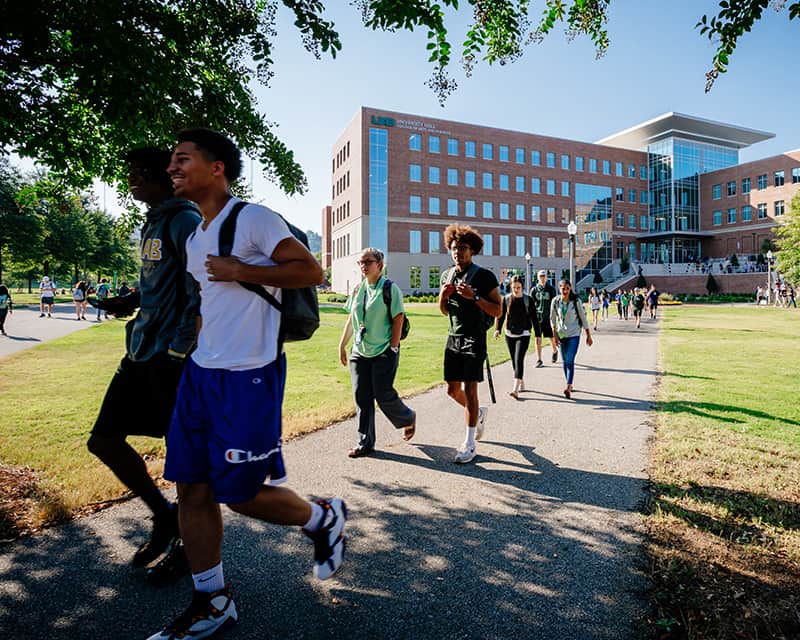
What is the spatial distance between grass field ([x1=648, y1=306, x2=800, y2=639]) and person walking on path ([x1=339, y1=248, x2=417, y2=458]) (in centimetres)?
245

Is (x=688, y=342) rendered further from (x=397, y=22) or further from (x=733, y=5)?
(x=397, y=22)

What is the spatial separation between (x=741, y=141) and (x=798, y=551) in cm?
8120

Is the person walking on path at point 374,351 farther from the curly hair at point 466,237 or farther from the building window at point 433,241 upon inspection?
the building window at point 433,241

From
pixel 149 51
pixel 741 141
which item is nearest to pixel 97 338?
pixel 149 51

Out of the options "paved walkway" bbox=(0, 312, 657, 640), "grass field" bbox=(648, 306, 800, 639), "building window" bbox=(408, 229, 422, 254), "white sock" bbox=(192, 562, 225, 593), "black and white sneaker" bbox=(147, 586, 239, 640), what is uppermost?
"building window" bbox=(408, 229, 422, 254)

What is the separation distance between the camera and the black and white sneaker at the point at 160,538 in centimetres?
288

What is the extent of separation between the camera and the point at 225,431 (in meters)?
2.16

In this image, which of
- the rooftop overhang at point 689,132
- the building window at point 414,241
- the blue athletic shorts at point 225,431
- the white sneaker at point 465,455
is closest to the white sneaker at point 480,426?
the white sneaker at point 465,455

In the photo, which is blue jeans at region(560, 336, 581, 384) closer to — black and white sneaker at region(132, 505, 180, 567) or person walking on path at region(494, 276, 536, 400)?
person walking on path at region(494, 276, 536, 400)

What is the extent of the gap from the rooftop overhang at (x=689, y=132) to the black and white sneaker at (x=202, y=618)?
7135 cm

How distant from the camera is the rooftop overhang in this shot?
62.1 meters

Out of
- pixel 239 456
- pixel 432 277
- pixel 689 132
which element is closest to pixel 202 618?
pixel 239 456

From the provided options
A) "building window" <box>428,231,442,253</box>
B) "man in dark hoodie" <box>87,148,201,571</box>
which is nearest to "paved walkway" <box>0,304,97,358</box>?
"man in dark hoodie" <box>87,148,201,571</box>

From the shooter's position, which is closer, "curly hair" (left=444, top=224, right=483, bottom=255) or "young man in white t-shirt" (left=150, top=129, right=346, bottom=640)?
"young man in white t-shirt" (left=150, top=129, right=346, bottom=640)
